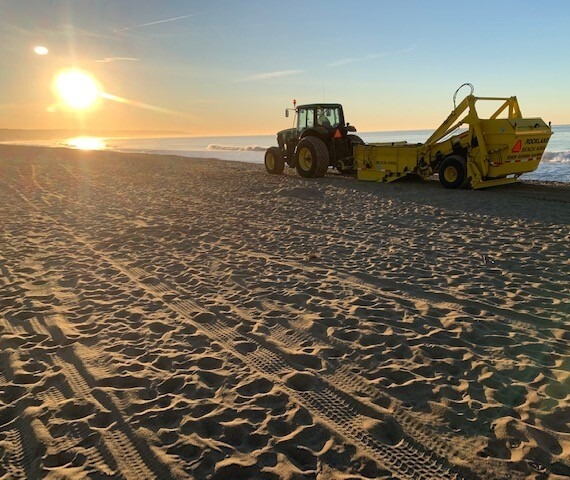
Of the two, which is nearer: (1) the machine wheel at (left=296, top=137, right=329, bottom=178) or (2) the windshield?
(1) the machine wheel at (left=296, top=137, right=329, bottom=178)

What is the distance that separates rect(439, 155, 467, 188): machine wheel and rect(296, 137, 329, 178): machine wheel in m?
3.99

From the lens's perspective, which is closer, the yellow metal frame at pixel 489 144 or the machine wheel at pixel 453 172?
the yellow metal frame at pixel 489 144

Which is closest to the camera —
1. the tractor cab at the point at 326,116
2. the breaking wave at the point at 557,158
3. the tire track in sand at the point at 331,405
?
the tire track in sand at the point at 331,405

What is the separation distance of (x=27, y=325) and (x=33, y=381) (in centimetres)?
107

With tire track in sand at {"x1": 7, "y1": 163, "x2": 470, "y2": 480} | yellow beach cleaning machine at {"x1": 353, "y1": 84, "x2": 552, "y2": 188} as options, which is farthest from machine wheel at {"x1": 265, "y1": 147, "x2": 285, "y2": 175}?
tire track in sand at {"x1": 7, "y1": 163, "x2": 470, "y2": 480}

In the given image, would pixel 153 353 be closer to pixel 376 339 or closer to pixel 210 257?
pixel 376 339

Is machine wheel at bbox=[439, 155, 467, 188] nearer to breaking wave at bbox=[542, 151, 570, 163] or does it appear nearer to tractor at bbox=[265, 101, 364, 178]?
tractor at bbox=[265, 101, 364, 178]

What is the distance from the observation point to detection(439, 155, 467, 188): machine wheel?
36.2ft

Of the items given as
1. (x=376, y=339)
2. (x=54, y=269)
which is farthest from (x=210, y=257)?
(x=376, y=339)

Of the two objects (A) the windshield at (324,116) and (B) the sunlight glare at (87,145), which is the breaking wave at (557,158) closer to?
(A) the windshield at (324,116)

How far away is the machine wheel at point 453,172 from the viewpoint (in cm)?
1104

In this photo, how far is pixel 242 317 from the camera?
4012mm

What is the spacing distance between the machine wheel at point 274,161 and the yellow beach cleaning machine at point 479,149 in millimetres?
5029

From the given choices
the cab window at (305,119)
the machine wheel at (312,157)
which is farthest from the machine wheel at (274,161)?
the cab window at (305,119)
